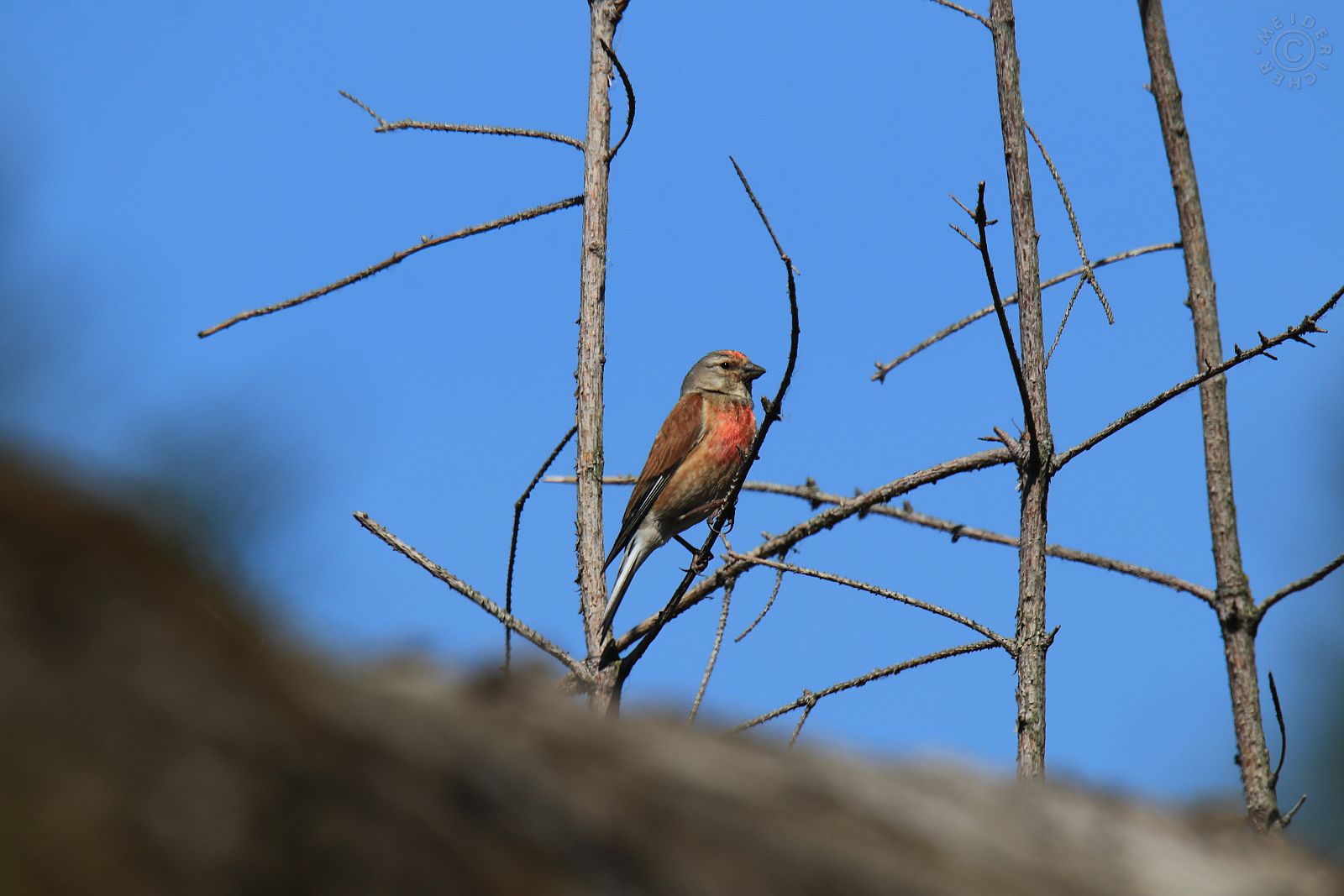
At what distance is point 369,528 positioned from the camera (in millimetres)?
4785

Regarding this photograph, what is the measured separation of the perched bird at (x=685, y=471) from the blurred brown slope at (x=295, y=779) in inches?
→ 263

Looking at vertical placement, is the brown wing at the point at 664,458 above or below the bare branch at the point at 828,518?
above

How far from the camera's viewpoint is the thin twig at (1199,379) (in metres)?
4.19

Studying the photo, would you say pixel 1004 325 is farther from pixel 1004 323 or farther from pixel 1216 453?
pixel 1216 453

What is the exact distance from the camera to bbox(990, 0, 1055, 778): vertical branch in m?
4.31

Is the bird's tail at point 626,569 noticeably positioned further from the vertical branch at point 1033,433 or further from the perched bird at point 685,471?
the vertical branch at point 1033,433

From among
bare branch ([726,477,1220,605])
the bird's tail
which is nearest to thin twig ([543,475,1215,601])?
bare branch ([726,477,1220,605])

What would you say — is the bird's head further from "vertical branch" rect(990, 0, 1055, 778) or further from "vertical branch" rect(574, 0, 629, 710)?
"vertical branch" rect(990, 0, 1055, 778)

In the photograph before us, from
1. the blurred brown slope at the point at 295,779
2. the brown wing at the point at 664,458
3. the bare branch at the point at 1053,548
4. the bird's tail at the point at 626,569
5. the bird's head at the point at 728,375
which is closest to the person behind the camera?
the blurred brown slope at the point at 295,779

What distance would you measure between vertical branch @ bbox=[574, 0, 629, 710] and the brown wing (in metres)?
3.75

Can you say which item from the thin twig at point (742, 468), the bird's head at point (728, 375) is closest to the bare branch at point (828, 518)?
the thin twig at point (742, 468)

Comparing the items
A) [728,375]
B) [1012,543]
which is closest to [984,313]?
[1012,543]

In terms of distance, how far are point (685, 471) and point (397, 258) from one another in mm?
4480

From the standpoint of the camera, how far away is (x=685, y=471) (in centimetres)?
920
